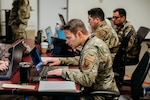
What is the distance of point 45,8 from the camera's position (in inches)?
313

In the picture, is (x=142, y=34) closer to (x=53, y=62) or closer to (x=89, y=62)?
(x=53, y=62)

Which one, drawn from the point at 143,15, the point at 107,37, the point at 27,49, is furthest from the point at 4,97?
the point at 143,15

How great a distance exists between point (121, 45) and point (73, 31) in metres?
1.35

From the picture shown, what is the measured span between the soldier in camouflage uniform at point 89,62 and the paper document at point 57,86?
9 cm

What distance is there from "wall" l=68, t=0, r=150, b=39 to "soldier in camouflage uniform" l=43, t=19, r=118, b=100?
5642 millimetres

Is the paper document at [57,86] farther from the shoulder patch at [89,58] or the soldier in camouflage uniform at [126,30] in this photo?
the soldier in camouflage uniform at [126,30]

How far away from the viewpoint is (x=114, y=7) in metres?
8.00

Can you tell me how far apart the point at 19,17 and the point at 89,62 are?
4.52 meters

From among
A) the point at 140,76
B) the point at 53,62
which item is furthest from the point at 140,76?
the point at 53,62

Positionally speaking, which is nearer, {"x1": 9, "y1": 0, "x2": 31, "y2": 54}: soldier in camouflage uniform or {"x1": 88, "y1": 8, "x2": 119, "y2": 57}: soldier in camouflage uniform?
{"x1": 88, "y1": 8, "x2": 119, "y2": 57}: soldier in camouflage uniform

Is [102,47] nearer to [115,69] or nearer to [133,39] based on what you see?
[115,69]

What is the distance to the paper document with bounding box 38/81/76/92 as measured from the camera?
1927mm

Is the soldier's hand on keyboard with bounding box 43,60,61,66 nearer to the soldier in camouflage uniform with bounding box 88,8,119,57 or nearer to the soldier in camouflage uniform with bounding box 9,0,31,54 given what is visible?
the soldier in camouflage uniform with bounding box 88,8,119,57

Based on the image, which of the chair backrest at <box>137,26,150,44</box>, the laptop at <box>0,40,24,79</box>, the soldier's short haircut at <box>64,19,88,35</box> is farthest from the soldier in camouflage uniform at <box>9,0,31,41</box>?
the soldier's short haircut at <box>64,19,88,35</box>
